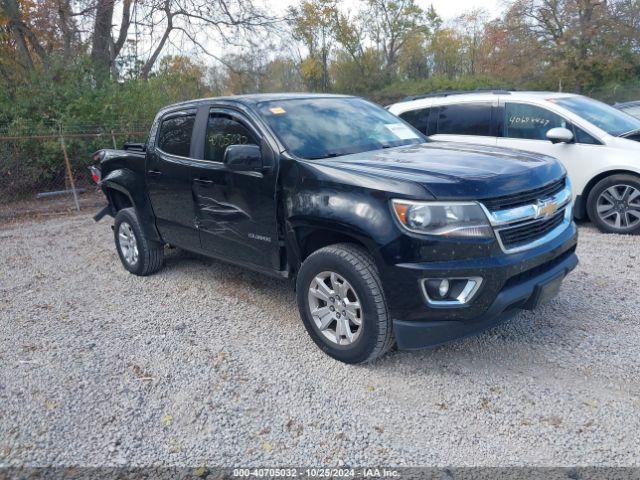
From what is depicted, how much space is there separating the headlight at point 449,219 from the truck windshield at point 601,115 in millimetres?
4601

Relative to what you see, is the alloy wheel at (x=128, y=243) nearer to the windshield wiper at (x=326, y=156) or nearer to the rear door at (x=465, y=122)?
the windshield wiper at (x=326, y=156)

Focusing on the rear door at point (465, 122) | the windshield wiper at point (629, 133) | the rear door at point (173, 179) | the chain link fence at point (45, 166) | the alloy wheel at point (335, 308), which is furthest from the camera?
the chain link fence at point (45, 166)

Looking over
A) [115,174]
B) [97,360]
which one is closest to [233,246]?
[97,360]

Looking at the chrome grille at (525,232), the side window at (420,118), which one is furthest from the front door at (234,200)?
the side window at (420,118)

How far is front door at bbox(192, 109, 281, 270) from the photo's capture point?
4.12 m

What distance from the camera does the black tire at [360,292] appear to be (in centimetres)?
340

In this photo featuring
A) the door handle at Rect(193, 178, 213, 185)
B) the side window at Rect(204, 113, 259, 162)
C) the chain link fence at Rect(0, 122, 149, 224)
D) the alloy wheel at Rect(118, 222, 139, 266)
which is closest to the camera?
the side window at Rect(204, 113, 259, 162)

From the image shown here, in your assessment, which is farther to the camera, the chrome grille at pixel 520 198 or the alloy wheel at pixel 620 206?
the alloy wheel at pixel 620 206

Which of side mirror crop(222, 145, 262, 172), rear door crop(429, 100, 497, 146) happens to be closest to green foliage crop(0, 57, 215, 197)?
rear door crop(429, 100, 497, 146)

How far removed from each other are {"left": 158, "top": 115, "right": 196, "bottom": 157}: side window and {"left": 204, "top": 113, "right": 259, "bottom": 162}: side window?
31cm

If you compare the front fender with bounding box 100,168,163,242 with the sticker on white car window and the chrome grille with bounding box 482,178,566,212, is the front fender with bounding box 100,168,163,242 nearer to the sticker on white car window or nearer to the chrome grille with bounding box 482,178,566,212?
the sticker on white car window

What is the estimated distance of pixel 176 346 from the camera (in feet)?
14.0

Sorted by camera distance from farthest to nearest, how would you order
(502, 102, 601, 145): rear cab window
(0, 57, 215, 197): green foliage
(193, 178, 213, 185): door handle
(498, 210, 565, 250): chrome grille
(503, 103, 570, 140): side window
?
1. (0, 57, 215, 197): green foliage
2. (503, 103, 570, 140): side window
3. (502, 102, 601, 145): rear cab window
4. (193, 178, 213, 185): door handle
5. (498, 210, 565, 250): chrome grille

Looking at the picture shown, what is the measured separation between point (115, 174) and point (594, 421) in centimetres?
512
